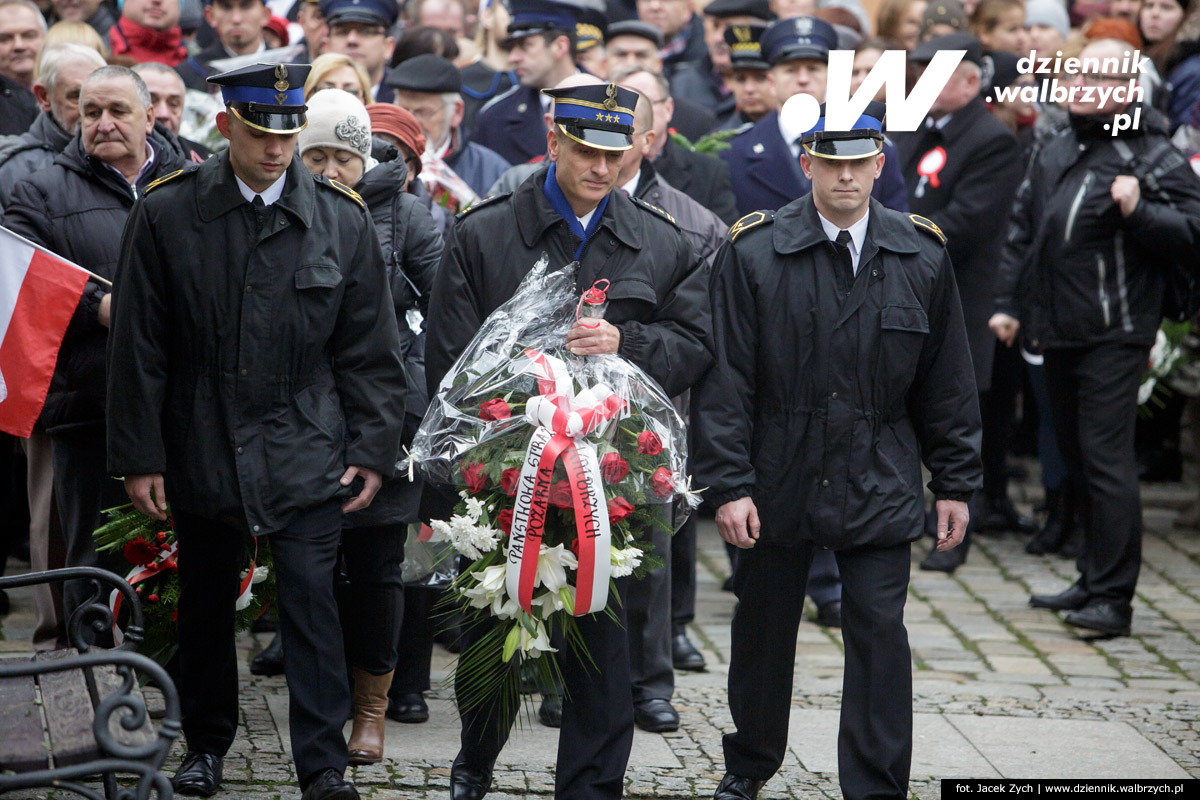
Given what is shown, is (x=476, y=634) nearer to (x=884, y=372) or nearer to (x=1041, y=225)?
(x=884, y=372)

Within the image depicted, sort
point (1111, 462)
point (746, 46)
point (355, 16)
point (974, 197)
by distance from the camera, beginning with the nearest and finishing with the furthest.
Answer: point (1111, 462)
point (974, 197)
point (355, 16)
point (746, 46)

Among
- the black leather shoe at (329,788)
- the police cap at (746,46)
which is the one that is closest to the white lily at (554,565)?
the black leather shoe at (329,788)

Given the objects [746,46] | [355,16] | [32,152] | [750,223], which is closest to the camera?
[750,223]

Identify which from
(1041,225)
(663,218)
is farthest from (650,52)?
(663,218)

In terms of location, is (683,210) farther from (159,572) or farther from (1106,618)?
(1106,618)

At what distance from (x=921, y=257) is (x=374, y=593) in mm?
2152

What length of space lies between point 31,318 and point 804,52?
4278mm

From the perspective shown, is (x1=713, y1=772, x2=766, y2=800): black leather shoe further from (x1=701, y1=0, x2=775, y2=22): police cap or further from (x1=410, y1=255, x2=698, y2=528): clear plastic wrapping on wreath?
(x1=701, y1=0, x2=775, y2=22): police cap

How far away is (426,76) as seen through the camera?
23.7 feet

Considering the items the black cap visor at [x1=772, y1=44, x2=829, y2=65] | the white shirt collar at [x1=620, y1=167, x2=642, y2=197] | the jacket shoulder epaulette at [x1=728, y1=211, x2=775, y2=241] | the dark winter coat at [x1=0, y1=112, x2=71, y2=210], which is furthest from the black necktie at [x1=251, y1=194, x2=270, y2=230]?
the black cap visor at [x1=772, y1=44, x2=829, y2=65]

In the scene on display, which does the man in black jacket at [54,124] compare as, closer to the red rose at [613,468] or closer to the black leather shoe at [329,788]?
the black leather shoe at [329,788]

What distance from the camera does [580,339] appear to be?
4.46 m

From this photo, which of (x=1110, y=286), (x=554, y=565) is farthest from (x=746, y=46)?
(x=554, y=565)

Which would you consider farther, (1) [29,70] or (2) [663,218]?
(1) [29,70]
